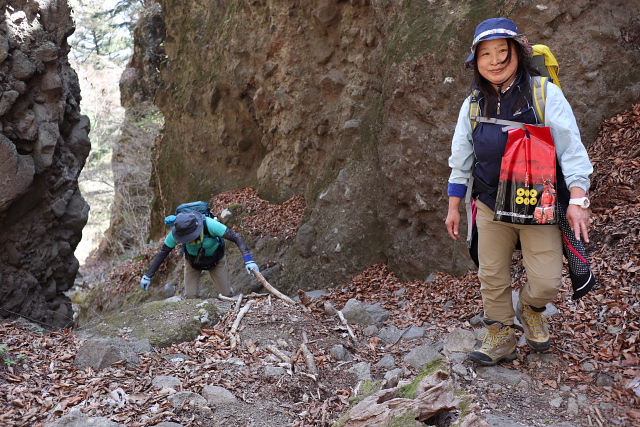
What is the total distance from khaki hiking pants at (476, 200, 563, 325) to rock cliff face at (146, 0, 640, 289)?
319 centimetres

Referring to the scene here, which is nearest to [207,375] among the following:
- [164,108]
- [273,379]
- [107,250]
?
[273,379]

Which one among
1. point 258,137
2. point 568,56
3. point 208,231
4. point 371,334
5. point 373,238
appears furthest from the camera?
point 258,137

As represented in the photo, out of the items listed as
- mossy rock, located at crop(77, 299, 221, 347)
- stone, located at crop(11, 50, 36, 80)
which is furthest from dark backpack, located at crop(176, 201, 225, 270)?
stone, located at crop(11, 50, 36, 80)

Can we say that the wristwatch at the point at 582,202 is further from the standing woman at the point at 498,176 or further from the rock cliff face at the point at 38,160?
the rock cliff face at the point at 38,160

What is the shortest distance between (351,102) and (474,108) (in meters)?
6.63

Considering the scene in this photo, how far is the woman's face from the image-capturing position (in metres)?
3.42

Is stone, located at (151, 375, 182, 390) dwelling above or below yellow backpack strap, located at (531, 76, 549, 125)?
below

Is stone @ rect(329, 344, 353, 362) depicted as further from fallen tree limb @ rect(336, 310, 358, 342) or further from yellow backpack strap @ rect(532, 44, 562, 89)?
yellow backpack strap @ rect(532, 44, 562, 89)

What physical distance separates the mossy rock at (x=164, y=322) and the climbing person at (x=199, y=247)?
125 centimetres

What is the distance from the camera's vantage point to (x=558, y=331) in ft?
14.4

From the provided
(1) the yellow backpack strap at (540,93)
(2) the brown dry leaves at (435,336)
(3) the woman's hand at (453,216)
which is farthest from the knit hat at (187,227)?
(1) the yellow backpack strap at (540,93)

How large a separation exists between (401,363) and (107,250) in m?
20.8

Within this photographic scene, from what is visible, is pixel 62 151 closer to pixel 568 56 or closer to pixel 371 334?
pixel 371 334

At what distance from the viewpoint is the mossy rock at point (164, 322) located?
5012 mm
